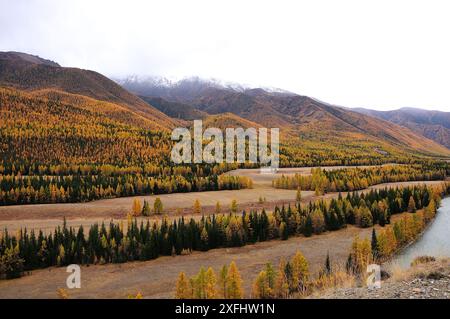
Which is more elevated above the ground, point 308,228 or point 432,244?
point 308,228

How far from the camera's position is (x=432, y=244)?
71312mm

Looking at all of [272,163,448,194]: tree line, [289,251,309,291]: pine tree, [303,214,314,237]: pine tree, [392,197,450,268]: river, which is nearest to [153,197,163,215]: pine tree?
[303,214,314,237]: pine tree

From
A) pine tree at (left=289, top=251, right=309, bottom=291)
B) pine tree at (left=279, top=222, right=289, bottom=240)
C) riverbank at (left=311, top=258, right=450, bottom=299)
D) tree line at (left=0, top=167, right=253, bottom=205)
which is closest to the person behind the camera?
riverbank at (left=311, top=258, right=450, bottom=299)

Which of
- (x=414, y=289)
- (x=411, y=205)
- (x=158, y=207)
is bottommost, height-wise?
(x=411, y=205)

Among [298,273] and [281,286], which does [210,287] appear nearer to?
[281,286]

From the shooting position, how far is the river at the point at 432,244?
2404 inches

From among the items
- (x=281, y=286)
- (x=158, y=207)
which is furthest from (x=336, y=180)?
(x=281, y=286)

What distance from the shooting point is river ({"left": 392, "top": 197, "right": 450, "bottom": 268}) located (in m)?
61.1

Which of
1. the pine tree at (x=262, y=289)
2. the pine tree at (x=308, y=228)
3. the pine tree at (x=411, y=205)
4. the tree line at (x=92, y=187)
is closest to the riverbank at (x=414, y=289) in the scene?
the pine tree at (x=262, y=289)

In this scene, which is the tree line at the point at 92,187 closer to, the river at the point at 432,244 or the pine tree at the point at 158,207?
the pine tree at the point at 158,207

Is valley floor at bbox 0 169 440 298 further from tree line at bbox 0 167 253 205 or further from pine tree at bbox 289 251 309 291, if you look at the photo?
tree line at bbox 0 167 253 205
